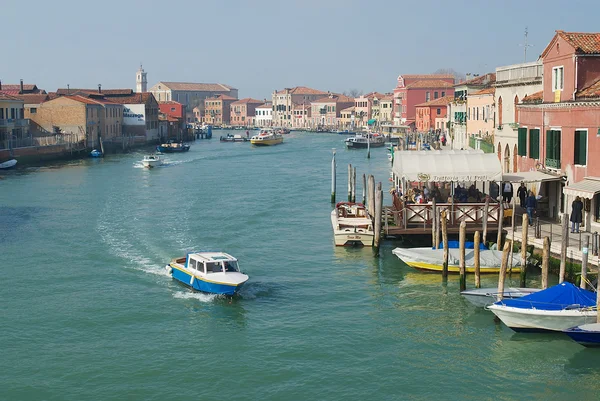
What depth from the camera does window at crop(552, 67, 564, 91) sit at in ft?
79.8

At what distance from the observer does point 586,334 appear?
16125mm

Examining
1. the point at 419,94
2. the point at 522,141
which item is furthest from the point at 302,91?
the point at 522,141

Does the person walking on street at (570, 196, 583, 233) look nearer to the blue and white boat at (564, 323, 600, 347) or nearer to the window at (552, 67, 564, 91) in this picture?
the window at (552, 67, 564, 91)

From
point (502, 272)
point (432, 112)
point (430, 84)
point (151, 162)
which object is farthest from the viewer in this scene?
point (430, 84)

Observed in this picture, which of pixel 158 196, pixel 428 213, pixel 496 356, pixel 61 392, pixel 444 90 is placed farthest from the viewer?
pixel 444 90

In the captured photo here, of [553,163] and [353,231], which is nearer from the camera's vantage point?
[553,163]

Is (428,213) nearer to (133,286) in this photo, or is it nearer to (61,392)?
(133,286)

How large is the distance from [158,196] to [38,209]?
704 centimetres

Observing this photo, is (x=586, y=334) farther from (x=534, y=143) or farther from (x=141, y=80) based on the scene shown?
(x=141, y=80)

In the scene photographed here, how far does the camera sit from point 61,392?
1516cm

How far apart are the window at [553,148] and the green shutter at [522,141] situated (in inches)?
102

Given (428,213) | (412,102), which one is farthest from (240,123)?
(428,213)

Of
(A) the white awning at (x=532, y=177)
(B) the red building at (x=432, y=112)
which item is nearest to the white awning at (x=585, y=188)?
(A) the white awning at (x=532, y=177)

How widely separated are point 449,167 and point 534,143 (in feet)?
10.9
